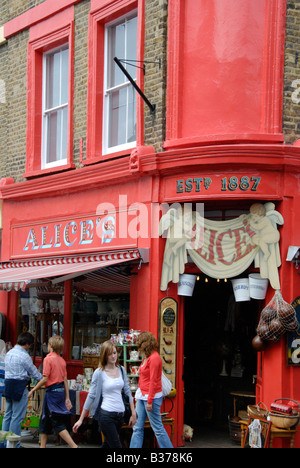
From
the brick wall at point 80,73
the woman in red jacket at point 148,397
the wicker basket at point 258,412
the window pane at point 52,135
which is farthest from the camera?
the window pane at point 52,135

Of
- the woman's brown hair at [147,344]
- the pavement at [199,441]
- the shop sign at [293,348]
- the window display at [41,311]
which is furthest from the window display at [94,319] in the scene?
the shop sign at [293,348]

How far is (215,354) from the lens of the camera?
13.7 metres

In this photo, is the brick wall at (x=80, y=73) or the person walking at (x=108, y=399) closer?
the person walking at (x=108, y=399)

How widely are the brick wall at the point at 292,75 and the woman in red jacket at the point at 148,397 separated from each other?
3.94 m

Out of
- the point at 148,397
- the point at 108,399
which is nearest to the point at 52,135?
the point at 148,397

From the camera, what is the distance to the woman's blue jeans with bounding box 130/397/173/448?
31.9 feet

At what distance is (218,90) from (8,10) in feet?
23.1

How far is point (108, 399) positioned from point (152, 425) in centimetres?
104

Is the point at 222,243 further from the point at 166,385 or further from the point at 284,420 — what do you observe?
the point at 284,420

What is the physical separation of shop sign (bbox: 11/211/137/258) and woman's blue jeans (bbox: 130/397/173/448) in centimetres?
314

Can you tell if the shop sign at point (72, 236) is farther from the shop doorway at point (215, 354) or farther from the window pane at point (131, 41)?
the window pane at point (131, 41)

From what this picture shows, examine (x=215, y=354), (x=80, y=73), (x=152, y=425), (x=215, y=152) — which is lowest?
(x=152, y=425)

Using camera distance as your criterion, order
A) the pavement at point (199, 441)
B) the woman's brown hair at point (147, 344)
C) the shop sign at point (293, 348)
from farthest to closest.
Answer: the pavement at point (199, 441) < the shop sign at point (293, 348) < the woman's brown hair at point (147, 344)

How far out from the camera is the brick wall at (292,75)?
11.5m
